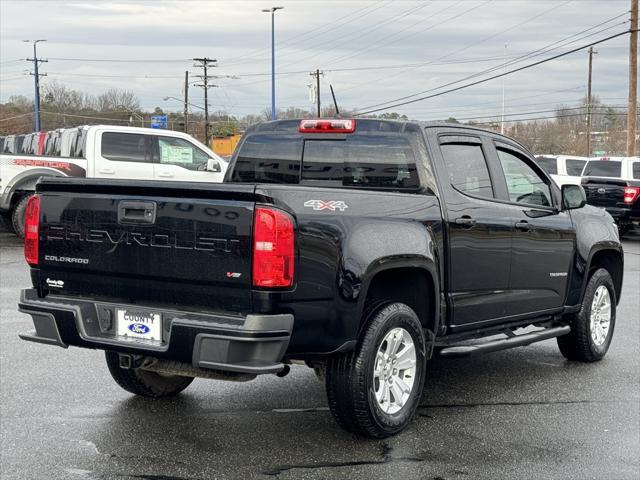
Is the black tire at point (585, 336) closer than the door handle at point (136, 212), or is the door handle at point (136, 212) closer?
the door handle at point (136, 212)

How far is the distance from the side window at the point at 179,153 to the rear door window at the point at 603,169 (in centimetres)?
1140

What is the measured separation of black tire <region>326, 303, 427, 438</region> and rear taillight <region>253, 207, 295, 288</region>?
0.79 meters

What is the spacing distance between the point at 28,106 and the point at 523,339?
11022cm

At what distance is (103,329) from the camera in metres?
4.95

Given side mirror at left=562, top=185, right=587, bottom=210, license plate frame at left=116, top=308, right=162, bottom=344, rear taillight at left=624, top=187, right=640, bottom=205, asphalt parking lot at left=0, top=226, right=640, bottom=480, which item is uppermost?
side mirror at left=562, top=185, right=587, bottom=210

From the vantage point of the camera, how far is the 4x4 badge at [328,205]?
4.73 m

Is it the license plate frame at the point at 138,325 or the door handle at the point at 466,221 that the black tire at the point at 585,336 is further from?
the license plate frame at the point at 138,325

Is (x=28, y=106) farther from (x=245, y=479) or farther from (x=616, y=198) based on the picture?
(x=245, y=479)

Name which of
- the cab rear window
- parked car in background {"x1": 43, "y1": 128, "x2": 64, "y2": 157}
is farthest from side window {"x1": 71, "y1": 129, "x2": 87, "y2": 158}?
the cab rear window

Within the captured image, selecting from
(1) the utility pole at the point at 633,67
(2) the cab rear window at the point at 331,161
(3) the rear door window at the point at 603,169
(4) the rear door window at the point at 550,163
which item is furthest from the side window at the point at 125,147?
(1) the utility pole at the point at 633,67

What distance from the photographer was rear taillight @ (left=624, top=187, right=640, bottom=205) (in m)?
19.9

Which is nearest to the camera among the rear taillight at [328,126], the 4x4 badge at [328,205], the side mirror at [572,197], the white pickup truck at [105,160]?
the 4x4 badge at [328,205]

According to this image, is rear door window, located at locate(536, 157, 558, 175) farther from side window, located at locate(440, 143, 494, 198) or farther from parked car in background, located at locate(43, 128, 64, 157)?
side window, located at locate(440, 143, 494, 198)

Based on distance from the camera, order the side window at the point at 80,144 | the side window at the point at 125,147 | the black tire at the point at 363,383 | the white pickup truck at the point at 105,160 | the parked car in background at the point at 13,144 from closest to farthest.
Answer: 1. the black tire at the point at 363,383
2. the white pickup truck at the point at 105,160
3. the side window at the point at 80,144
4. the side window at the point at 125,147
5. the parked car in background at the point at 13,144
